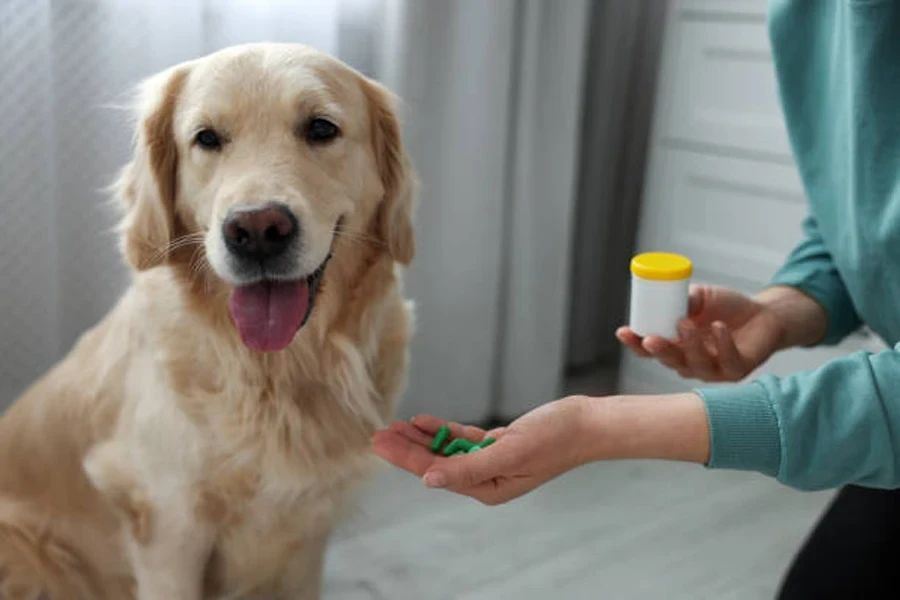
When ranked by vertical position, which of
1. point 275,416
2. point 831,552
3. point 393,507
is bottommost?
point 393,507

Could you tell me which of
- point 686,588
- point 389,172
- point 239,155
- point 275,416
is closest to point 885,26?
point 389,172

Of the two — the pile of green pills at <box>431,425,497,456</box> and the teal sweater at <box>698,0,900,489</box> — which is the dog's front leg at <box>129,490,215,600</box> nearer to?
the pile of green pills at <box>431,425,497,456</box>

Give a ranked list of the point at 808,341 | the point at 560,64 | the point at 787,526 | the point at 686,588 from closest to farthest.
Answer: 1. the point at 808,341
2. the point at 686,588
3. the point at 787,526
4. the point at 560,64

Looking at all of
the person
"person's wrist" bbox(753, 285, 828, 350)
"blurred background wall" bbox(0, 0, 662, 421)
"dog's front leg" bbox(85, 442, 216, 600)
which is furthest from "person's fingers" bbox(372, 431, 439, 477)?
"blurred background wall" bbox(0, 0, 662, 421)

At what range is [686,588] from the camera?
1771 millimetres

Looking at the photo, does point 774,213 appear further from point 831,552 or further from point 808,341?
point 831,552

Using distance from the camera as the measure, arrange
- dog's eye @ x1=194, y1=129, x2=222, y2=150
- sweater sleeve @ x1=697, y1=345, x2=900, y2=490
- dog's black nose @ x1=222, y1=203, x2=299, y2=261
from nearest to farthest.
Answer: sweater sleeve @ x1=697, y1=345, x2=900, y2=490
dog's black nose @ x1=222, y1=203, x2=299, y2=261
dog's eye @ x1=194, y1=129, x2=222, y2=150

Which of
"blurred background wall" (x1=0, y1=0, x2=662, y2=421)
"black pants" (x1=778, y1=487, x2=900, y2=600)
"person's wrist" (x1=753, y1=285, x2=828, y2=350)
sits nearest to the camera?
"black pants" (x1=778, y1=487, x2=900, y2=600)

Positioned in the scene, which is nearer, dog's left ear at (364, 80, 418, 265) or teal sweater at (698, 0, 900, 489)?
teal sweater at (698, 0, 900, 489)

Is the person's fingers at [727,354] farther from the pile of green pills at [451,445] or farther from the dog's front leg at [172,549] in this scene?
the dog's front leg at [172,549]

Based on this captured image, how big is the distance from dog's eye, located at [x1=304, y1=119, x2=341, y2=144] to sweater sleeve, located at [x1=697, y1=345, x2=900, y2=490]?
1.93 feet

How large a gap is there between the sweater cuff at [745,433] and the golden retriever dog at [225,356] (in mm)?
499

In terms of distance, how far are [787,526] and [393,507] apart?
33.5 inches

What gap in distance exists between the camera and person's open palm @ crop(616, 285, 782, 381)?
4.14 ft
